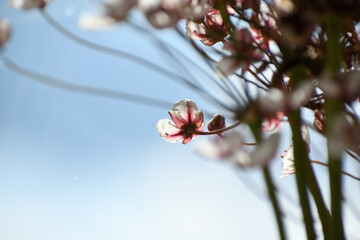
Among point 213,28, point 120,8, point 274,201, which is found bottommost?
point 274,201

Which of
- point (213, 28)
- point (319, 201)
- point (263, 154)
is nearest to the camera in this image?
point (263, 154)

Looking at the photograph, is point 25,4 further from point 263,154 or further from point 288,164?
point 288,164

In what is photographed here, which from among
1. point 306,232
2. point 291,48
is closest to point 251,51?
point 291,48

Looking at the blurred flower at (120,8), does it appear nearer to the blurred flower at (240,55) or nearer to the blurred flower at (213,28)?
the blurred flower at (240,55)

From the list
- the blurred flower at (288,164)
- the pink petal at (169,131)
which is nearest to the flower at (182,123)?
the pink petal at (169,131)

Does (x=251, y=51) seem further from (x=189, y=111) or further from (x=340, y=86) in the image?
(x=189, y=111)

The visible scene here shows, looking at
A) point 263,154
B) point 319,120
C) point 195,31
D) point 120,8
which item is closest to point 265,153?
point 263,154

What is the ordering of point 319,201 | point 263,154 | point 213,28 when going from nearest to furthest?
1. point 263,154
2. point 319,201
3. point 213,28

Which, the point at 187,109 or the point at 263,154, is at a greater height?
the point at 187,109

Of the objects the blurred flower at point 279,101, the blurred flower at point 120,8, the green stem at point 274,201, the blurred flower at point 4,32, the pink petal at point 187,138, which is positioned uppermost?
the pink petal at point 187,138
